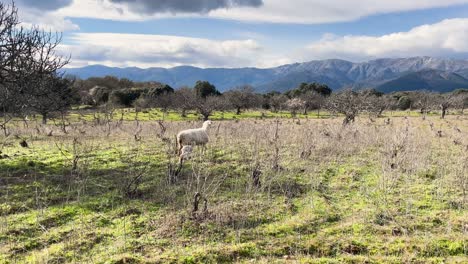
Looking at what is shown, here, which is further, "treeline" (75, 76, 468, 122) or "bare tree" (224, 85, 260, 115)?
"bare tree" (224, 85, 260, 115)

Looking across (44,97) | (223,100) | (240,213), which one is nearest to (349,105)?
(44,97)

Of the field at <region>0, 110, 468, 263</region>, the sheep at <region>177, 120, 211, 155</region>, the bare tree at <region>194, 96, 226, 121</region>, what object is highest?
the bare tree at <region>194, 96, 226, 121</region>

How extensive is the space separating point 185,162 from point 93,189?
154 inches

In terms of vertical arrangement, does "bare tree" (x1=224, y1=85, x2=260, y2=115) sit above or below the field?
above

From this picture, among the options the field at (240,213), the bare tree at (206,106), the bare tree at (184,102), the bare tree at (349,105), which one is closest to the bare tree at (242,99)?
the bare tree at (184,102)

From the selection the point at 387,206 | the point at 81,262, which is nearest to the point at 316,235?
the point at 387,206

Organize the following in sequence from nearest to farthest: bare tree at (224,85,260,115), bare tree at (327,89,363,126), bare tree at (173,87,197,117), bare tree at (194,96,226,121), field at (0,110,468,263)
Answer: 1. field at (0,110,468,263)
2. bare tree at (327,89,363,126)
3. bare tree at (194,96,226,121)
4. bare tree at (173,87,197,117)
5. bare tree at (224,85,260,115)

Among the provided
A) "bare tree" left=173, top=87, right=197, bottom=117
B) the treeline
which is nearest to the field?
the treeline

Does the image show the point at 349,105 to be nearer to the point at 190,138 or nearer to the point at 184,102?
the point at 190,138

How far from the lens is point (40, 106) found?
45.0 ft

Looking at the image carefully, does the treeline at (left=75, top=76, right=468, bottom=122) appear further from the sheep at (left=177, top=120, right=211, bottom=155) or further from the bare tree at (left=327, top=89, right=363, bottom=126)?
the sheep at (left=177, top=120, right=211, bottom=155)

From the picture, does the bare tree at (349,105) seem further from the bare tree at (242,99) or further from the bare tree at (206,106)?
the bare tree at (242,99)

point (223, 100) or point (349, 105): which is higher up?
point (223, 100)

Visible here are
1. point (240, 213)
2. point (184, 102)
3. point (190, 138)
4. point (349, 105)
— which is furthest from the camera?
point (184, 102)
